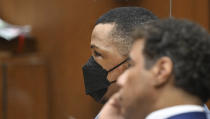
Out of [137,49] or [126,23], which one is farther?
[126,23]

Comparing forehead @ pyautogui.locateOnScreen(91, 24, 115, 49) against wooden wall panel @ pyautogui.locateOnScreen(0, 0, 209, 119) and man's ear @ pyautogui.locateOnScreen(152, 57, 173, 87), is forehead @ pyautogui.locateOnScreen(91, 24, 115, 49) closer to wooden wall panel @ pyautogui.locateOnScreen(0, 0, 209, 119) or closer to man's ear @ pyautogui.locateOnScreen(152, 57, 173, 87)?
man's ear @ pyautogui.locateOnScreen(152, 57, 173, 87)

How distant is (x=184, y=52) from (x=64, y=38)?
1893 millimetres

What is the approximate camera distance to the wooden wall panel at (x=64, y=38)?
7.78 feet

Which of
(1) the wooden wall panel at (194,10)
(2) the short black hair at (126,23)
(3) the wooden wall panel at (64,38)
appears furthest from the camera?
(3) the wooden wall panel at (64,38)

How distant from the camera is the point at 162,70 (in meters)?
0.83

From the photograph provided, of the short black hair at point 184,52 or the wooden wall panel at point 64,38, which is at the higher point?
the short black hair at point 184,52

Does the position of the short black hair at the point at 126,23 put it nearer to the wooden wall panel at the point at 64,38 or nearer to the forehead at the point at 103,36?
the forehead at the point at 103,36

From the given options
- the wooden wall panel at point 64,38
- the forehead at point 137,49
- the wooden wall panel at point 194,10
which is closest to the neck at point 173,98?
the forehead at point 137,49

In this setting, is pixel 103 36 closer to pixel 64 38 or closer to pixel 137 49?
pixel 137 49

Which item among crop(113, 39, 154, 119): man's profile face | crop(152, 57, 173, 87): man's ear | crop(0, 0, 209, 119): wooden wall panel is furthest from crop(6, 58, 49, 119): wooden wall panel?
crop(152, 57, 173, 87): man's ear

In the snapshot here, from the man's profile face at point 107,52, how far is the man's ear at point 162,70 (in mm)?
537

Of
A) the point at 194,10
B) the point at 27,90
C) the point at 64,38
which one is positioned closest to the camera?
the point at 194,10

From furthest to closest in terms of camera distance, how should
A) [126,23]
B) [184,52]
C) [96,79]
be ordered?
[96,79]
[126,23]
[184,52]

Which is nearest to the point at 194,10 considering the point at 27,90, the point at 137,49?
the point at 137,49
